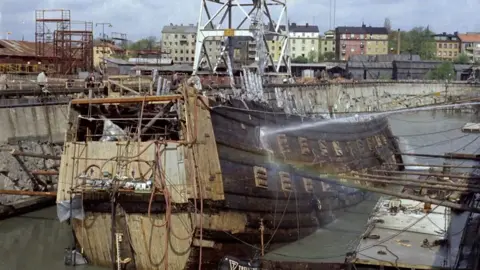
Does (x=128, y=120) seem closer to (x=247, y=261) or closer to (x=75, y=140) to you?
(x=75, y=140)

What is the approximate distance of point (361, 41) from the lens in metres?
156

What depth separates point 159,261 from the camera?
15195mm

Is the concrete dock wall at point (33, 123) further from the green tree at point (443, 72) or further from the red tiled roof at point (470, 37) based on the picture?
the red tiled roof at point (470, 37)

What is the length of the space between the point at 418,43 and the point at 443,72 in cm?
5366

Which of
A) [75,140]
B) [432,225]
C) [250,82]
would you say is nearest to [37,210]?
[75,140]

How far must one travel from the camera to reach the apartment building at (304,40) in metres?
166

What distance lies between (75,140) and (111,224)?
9.66 ft

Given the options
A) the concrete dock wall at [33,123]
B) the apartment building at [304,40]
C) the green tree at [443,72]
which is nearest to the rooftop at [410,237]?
the concrete dock wall at [33,123]

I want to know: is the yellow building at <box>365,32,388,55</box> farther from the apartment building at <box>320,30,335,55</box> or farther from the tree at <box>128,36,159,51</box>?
the tree at <box>128,36,159,51</box>

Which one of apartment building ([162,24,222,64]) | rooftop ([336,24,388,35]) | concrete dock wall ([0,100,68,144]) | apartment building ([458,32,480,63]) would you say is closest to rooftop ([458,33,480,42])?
apartment building ([458,32,480,63])

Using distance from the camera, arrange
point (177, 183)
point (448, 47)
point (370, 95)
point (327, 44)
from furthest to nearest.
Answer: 1. point (327, 44)
2. point (448, 47)
3. point (370, 95)
4. point (177, 183)

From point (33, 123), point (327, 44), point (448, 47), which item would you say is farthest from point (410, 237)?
point (448, 47)

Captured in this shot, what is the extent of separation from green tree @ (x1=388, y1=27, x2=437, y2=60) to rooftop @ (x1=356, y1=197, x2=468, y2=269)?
14634cm

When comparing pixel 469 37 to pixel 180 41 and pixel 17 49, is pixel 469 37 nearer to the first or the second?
pixel 180 41
